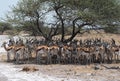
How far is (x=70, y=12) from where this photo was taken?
33.2m

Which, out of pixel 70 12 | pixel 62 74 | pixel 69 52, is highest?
pixel 70 12

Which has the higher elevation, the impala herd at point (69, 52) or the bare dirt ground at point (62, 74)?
the impala herd at point (69, 52)

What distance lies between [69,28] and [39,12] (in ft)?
11.3

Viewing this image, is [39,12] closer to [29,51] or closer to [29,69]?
[29,51]

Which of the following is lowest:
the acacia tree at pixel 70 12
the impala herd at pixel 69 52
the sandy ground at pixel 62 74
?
the sandy ground at pixel 62 74

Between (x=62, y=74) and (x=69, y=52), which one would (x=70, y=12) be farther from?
(x=62, y=74)

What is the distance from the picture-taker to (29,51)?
32688mm

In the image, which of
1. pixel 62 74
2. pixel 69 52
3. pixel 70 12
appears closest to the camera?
pixel 62 74

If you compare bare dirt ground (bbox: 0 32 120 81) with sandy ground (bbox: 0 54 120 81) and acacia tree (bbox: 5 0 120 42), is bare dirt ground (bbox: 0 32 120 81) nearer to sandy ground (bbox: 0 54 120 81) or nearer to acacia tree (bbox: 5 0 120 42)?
sandy ground (bbox: 0 54 120 81)

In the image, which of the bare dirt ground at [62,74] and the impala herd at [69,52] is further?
the impala herd at [69,52]

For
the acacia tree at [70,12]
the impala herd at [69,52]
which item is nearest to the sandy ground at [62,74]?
the impala herd at [69,52]

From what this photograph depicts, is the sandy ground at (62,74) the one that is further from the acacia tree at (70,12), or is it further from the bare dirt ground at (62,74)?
the acacia tree at (70,12)

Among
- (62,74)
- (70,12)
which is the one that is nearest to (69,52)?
(70,12)

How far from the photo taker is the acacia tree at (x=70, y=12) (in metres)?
32.6
